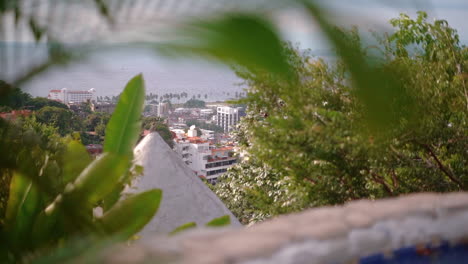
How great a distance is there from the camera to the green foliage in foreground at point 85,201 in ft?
4.53

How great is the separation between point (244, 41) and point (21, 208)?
1.32 m

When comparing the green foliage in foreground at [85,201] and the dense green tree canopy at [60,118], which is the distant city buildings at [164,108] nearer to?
the dense green tree canopy at [60,118]

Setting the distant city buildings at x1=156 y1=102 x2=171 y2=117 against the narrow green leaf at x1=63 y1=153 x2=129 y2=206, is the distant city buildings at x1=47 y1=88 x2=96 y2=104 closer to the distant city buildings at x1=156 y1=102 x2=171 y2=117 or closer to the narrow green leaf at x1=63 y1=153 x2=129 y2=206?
the distant city buildings at x1=156 y1=102 x2=171 y2=117

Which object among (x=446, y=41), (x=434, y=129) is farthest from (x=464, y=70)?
(x=434, y=129)

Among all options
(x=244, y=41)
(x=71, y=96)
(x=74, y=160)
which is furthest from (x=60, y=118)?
(x=244, y=41)

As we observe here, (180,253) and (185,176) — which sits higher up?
(180,253)

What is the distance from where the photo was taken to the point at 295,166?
135 inches

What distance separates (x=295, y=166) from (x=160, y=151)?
106 centimetres

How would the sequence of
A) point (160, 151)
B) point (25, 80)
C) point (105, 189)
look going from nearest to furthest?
point (25, 80) < point (105, 189) < point (160, 151)

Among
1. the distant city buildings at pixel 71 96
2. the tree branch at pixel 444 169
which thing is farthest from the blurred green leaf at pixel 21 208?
the distant city buildings at pixel 71 96

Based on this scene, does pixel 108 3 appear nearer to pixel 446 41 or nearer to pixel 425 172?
pixel 425 172

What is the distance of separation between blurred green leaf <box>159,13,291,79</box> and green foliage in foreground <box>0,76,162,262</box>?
644 millimetres

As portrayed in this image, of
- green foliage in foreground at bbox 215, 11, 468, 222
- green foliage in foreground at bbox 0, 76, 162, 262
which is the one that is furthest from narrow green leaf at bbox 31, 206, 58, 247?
green foliage in foreground at bbox 215, 11, 468, 222

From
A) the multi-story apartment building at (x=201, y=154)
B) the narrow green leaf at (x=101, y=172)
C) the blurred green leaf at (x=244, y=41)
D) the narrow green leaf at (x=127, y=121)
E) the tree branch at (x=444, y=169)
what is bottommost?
the multi-story apartment building at (x=201, y=154)
